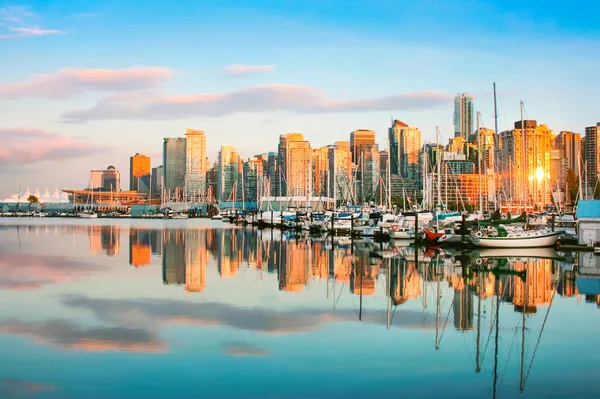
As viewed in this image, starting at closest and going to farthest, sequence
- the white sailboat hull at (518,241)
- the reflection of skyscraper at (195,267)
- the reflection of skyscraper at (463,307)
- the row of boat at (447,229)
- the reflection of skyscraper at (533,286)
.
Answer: the reflection of skyscraper at (463,307) < the reflection of skyscraper at (533,286) < the reflection of skyscraper at (195,267) < the white sailboat hull at (518,241) < the row of boat at (447,229)

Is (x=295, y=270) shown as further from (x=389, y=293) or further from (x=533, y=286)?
(x=533, y=286)

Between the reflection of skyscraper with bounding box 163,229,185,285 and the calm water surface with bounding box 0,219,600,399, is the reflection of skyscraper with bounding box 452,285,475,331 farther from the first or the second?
the reflection of skyscraper with bounding box 163,229,185,285

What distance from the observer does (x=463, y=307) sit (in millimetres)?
25875

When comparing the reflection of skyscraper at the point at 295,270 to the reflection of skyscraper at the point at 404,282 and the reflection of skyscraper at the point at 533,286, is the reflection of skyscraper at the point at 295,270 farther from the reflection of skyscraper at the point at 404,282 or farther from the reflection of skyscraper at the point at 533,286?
the reflection of skyscraper at the point at 533,286

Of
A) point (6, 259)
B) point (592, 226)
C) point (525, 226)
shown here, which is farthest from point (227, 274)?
point (525, 226)

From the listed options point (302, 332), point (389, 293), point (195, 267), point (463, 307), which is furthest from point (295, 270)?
point (302, 332)

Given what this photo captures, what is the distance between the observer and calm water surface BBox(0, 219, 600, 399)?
50.3 feet

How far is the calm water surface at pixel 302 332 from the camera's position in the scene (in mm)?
15320

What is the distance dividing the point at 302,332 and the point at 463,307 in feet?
25.2

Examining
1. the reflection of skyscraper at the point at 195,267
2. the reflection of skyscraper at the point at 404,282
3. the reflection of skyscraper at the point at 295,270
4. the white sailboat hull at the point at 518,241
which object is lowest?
the reflection of skyscraper at the point at 295,270

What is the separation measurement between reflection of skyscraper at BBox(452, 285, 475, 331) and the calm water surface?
0.10 metres

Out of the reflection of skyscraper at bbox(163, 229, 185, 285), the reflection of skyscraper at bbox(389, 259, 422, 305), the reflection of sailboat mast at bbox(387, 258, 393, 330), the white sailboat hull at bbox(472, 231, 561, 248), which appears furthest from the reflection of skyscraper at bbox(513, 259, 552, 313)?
the reflection of skyscraper at bbox(163, 229, 185, 285)

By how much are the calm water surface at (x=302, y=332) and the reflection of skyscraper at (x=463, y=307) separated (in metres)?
0.10

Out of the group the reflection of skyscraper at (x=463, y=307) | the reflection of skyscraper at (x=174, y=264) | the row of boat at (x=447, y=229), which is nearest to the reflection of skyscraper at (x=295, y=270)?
the reflection of skyscraper at (x=174, y=264)
